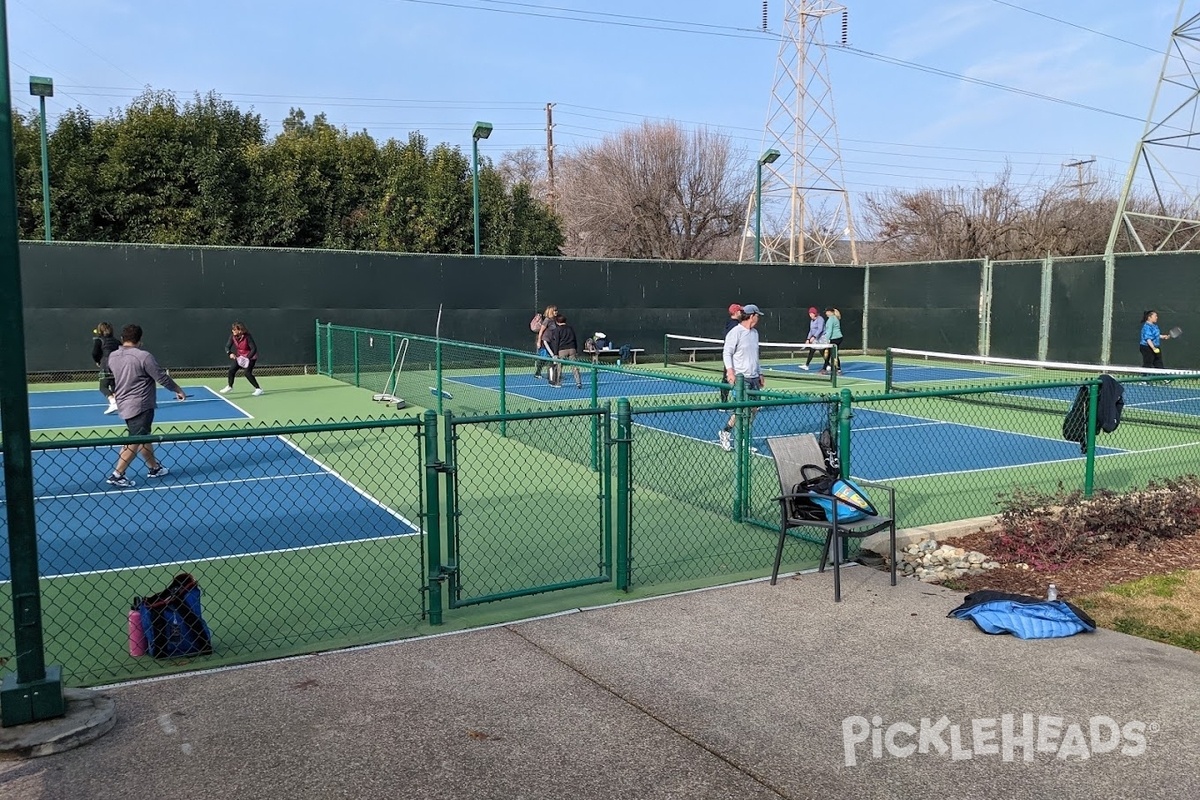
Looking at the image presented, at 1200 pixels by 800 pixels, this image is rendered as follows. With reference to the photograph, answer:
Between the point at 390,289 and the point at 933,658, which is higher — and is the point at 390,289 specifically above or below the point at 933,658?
above

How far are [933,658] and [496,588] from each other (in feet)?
9.44

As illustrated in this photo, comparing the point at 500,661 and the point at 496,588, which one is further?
the point at 496,588

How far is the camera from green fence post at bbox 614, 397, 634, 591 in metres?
6.40

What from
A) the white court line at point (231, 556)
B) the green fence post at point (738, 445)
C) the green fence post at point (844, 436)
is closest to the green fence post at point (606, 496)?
the green fence post at point (738, 445)

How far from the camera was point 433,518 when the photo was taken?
572 cm

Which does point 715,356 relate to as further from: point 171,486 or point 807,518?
point 807,518

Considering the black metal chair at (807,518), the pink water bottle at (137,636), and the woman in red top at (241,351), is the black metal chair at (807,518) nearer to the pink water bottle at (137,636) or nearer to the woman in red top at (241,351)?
the pink water bottle at (137,636)

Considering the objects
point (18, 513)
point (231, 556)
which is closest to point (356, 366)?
point (231, 556)

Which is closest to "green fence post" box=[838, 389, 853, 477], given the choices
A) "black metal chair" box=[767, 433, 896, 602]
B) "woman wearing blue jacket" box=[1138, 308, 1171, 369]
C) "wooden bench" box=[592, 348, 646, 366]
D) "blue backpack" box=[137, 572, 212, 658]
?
"black metal chair" box=[767, 433, 896, 602]

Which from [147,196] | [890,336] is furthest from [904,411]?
[147,196]

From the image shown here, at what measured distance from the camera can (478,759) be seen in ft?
13.3

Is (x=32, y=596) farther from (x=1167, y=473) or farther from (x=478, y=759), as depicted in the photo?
(x=1167, y=473)

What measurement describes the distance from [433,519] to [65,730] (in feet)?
7.08

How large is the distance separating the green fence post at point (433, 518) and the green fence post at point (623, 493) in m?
1.27
